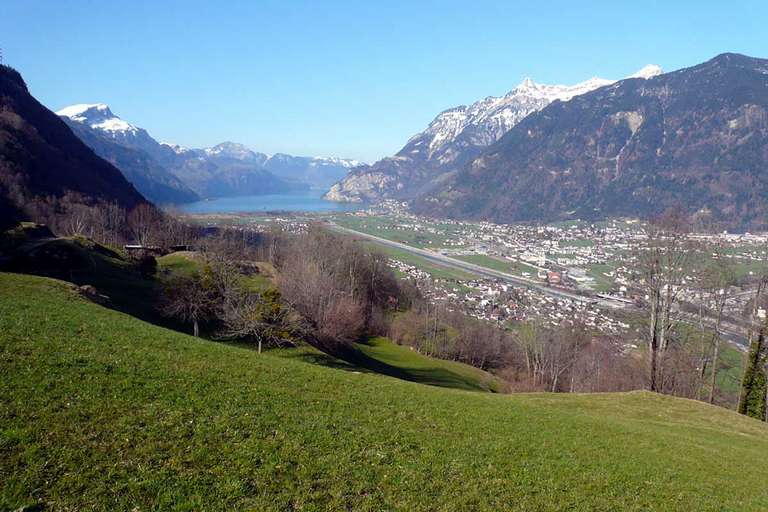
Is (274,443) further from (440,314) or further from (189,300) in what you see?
(440,314)

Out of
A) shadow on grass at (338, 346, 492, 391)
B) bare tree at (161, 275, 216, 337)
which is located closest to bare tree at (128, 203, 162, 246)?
shadow on grass at (338, 346, 492, 391)

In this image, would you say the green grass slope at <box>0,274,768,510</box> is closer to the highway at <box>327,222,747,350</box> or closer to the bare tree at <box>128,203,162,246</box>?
the highway at <box>327,222,747,350</box>

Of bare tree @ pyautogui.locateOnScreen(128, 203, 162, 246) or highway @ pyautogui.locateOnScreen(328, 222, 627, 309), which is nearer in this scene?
highway @ pyautogui.locateOnScreen(328, 222, 627, 309)

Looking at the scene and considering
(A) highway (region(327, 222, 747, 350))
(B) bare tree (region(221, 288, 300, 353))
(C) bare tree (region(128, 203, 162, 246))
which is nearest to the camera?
(B) bare tree (region(221, 288, 300, 353))

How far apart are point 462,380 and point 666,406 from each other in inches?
1001

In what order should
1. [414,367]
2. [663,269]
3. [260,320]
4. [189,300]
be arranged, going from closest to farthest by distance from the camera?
[663,269]
[189,300]
[260,320]
[414,367]

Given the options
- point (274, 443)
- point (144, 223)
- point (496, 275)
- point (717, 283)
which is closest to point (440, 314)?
point (496, 275)

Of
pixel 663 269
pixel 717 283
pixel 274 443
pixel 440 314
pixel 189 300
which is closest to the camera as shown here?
pixel 274 443

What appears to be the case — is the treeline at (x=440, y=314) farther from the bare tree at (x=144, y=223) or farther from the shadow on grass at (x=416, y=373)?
the shadow on grass at (x=416, y=373)

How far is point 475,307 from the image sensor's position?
94.4 m

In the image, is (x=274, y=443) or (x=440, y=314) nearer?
(x=274, y=443)

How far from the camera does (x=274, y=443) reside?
1131 cm

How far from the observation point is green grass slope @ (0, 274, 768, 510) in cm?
902

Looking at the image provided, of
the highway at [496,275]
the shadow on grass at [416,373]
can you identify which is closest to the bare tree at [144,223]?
the shadow on grass at [416,373]
